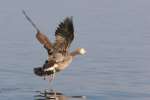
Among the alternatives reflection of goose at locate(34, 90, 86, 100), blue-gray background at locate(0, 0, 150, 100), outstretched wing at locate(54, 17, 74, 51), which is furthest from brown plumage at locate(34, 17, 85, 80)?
reflection of goose at locate(34, 90, 86, 100)

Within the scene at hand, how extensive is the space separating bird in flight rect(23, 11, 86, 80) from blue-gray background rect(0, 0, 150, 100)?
27 cm

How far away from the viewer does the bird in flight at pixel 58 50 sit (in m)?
14.5

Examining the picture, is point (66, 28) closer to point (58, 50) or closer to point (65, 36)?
point (65, 36)

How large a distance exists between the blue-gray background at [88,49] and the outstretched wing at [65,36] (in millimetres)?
661

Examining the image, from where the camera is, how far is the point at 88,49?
18266 millimetres

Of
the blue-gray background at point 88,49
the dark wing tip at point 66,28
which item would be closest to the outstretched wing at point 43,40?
the dark wing tip at point 66,28

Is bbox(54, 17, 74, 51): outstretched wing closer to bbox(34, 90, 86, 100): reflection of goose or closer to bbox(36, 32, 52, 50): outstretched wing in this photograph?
bbox(36, 32, 52, 50): outstretched wing

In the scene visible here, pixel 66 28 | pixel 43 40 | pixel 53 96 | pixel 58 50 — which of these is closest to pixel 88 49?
pixel 66 28

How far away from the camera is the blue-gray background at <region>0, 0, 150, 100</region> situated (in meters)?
13.7

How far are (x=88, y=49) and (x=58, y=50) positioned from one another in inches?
140

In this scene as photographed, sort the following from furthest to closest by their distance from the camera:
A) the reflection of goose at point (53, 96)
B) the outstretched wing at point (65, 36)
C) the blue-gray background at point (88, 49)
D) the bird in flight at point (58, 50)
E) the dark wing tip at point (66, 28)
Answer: the dark wing tip at point (66, 28) → the outstretched wing at point (65, 36) → the bird in flight at point (58, 50) → the blue-gray background at point (88, 49) → the reflection of goose at point (53, 96)

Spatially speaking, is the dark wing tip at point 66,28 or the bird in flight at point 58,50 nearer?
the bird in flight at point 58,50

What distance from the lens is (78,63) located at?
16562 millimetres

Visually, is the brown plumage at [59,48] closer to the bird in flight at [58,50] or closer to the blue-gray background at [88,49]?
the bird in flight at [58,50]
